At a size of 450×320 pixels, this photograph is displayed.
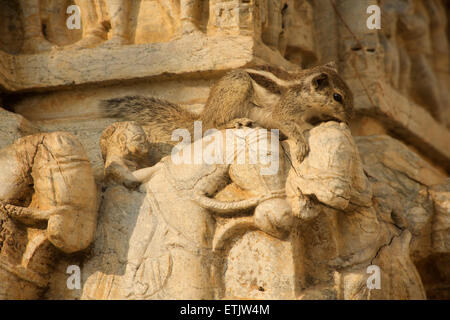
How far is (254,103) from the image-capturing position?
394cm

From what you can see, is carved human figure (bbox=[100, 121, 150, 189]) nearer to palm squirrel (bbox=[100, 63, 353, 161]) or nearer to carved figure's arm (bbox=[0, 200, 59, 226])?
palm squirrel (bbox=[100, 63, 353, 161])

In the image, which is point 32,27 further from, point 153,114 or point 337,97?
point 337,97

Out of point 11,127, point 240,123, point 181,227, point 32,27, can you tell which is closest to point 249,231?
point 181,227

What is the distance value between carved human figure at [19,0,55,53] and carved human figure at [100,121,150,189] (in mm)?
860

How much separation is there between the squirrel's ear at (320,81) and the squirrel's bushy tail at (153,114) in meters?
0.55

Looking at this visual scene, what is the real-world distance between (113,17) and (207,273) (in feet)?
Answer: 5.15

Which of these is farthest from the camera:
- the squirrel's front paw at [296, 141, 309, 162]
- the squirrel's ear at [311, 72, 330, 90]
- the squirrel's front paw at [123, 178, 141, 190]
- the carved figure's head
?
the squirrel's ear at [311, 72, 330, 90]

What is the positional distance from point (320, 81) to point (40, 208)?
1360 millimetres

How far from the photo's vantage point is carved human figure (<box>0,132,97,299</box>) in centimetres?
337

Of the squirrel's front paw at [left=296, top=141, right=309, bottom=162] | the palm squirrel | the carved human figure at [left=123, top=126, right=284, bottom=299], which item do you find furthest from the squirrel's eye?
the carved human figure at [left=123, top=126, right=284, bottom=299]

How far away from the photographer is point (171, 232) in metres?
3.42

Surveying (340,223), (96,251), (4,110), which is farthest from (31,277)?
(340,223)

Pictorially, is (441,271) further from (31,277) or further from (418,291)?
(31,277)
